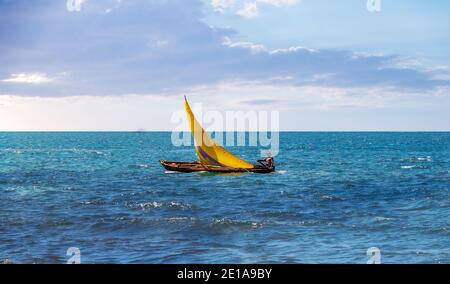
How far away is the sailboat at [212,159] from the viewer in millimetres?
59375

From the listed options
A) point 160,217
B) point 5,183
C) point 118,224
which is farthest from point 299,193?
point 5,183

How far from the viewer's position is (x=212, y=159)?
6106cm

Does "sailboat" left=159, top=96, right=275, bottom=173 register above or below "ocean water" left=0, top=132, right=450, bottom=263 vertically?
above

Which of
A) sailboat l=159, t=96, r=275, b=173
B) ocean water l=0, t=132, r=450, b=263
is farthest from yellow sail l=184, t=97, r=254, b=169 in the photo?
ocean water l=0, t=132, r=450, b=263

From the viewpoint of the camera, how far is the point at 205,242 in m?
25.9

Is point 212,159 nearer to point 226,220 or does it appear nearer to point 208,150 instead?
point 208,150

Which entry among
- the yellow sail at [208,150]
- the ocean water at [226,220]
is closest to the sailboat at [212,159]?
the yellow sail at [208,150]

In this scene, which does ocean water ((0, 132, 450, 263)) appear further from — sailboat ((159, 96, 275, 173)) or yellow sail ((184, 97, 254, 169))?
yellow sail ((184, 97, 254, 169))

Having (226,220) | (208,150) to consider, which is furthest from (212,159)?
(226,220)

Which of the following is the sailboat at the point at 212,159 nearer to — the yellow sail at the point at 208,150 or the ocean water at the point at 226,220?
the yellow sail at the point at 208,150

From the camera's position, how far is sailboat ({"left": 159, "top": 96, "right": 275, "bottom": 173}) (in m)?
59.4
